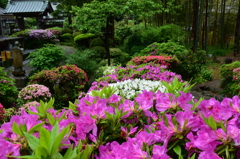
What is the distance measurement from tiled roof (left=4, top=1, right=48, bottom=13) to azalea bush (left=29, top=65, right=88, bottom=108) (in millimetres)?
12689

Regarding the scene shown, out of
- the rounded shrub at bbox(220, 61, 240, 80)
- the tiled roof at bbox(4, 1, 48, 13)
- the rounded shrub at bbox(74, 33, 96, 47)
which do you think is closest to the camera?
the rounded shrub at bbox(220, 61, 240, 80)

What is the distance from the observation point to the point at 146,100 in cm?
111

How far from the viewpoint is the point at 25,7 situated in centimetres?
1725

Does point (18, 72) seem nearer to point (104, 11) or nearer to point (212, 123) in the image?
point (104, 11)

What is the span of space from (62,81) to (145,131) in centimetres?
582

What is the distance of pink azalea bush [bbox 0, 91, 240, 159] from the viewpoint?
736 mm

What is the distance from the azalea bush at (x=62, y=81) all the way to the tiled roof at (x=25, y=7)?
41.6 feet

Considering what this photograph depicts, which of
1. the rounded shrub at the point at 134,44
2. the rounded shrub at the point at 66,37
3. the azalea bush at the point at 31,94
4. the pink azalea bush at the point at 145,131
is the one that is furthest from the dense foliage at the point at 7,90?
the rounded shrub at the point at 66,37

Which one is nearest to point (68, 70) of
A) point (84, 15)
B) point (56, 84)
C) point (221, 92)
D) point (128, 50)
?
point (56, 84)

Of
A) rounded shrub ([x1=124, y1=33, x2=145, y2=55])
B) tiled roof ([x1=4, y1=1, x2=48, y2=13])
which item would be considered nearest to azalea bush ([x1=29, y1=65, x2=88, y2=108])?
rounded shrub ([x1=124, y1=33, x2=145, y2=55])

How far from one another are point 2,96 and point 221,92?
5.99 metres

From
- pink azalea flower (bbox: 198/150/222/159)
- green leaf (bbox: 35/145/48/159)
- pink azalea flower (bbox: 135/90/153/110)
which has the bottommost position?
pink azalea flower (bbox: 198/150/222/159)

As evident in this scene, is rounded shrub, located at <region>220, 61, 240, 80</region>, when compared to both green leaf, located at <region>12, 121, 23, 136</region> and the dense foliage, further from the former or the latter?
green leaf, located at <region>12, 121, 23, 136</region>

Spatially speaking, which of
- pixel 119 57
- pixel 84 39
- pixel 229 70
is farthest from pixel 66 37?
pixel 229 70
